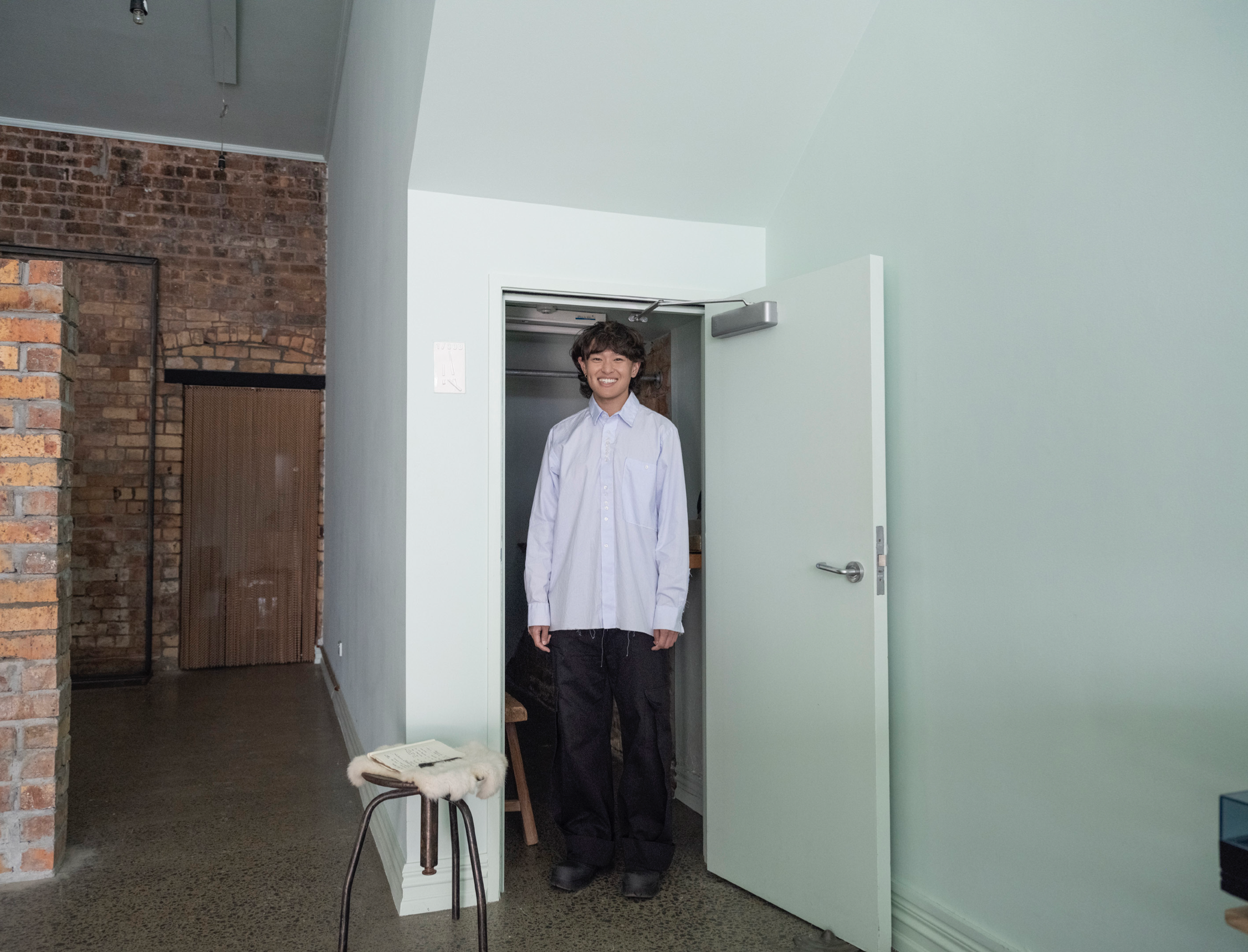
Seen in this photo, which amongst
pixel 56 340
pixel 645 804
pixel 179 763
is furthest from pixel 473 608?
pixel 179 763

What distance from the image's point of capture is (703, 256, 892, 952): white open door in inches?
93.2

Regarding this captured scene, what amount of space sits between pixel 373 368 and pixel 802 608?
6.37 ft

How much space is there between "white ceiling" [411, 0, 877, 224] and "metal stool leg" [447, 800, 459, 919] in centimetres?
183

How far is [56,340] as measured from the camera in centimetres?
279

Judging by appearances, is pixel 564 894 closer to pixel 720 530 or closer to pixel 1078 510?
pixel 720 530

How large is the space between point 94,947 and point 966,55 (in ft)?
10.8

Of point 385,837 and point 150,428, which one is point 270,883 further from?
point 150,428

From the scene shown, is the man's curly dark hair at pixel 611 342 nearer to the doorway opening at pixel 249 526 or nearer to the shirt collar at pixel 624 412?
the shirt collar at pixel 624 412

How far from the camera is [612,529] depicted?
9.12 feet

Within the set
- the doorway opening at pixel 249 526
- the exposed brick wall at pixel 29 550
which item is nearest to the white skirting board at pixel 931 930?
the exposed brick wall at pixel 29 550

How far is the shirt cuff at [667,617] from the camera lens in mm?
2766

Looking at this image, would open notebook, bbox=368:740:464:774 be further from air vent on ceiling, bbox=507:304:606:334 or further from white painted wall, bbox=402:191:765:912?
air vent on ceiling, bbox=507:304:606:334

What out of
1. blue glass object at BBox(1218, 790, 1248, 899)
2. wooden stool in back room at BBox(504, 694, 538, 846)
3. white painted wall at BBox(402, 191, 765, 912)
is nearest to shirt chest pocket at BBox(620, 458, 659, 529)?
white painted wall at BBox(402, 191, 765, 912)

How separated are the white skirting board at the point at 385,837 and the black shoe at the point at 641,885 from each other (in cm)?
48
